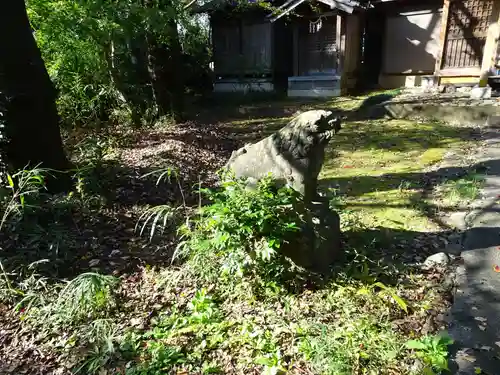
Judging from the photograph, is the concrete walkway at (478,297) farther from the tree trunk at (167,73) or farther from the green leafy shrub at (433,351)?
the tree trunk at (167,73)

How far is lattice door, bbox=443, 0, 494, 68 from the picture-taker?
10595mm

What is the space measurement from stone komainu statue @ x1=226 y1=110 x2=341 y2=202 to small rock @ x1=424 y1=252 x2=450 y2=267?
1.06m

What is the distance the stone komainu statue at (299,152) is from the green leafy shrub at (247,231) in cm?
25

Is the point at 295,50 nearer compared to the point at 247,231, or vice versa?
the point at 247,231

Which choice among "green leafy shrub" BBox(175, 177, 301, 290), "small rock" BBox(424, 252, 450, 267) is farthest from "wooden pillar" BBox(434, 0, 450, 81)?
"green leafy shrub" BBox(175, 177, 301, 290)

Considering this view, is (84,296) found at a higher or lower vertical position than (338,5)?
lower

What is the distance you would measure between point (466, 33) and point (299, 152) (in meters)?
10.8

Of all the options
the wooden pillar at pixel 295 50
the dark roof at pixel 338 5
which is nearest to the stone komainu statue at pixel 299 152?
the dark roof at pixel 338 5

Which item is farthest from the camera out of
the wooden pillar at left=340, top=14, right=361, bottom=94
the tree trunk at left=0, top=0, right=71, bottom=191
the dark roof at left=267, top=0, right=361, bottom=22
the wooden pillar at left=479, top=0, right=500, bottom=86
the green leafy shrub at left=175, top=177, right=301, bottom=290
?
the wooden pillar at left=340, top=14, right=361, bottom=94

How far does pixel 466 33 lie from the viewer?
35.7 ft

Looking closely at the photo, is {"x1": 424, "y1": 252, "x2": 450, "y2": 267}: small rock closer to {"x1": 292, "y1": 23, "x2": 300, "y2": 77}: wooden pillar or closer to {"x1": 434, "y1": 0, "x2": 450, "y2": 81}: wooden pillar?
{"x1": 434, "y1": 0, "x2": 450, "y2": 81}: wooden pillar

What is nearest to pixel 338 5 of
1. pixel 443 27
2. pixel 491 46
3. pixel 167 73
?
pixel 443 27

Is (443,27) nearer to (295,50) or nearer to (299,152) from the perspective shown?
(295,50)

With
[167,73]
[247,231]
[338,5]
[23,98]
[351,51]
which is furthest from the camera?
[351,51]
